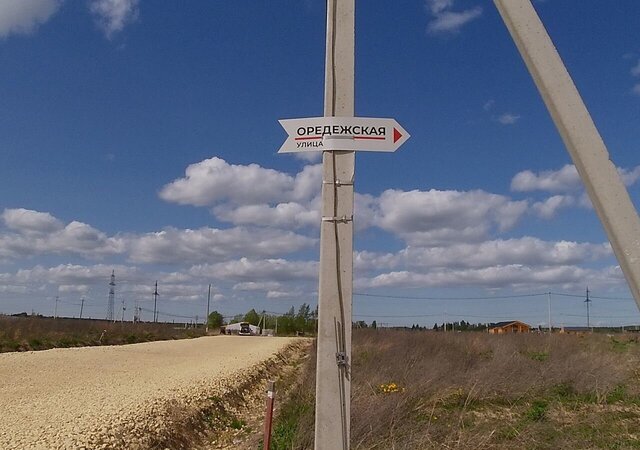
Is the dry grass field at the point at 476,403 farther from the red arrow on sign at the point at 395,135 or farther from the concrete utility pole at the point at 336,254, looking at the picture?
the red arrow on sign at the point at 395,135

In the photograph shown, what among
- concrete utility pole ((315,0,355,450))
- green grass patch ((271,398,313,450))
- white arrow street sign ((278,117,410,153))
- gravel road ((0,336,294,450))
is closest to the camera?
concrete utility pole ((315,0,355,450))

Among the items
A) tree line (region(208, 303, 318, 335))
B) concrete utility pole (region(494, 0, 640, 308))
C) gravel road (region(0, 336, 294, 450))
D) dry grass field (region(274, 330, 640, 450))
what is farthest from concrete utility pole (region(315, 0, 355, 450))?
tree line (region(208, 303, 318, 335))

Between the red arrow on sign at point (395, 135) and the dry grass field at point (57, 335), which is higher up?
the red arrow on sign at point (395, 135)

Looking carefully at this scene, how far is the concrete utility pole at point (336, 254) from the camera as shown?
3658mm

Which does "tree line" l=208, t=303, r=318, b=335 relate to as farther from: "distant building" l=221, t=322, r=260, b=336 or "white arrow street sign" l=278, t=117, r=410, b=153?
"white arrow street sign" l=278, t=117, r=410, b=153

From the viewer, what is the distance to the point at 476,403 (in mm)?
13977

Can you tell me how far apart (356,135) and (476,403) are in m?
11.5

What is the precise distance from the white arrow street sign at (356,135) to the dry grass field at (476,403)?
3.46 metres

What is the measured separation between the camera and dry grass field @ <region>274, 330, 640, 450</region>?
7812 millimetres

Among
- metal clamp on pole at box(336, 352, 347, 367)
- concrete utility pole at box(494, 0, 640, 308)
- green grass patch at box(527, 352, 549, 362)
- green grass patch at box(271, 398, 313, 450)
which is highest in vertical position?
concrete utility pole at box(494, 0, 640, 308)

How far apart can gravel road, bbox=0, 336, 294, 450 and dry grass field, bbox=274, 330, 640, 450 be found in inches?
98.4

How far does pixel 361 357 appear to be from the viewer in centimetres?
1970

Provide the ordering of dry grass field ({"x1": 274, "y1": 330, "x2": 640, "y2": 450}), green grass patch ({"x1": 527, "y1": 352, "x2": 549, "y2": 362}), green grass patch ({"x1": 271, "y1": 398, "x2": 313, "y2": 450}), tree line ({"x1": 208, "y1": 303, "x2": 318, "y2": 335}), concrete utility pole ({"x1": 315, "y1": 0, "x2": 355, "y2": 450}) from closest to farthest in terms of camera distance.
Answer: concrete utility pole ({"x1": 315, "y1": 0, "x2": 355, "y2": 450}), dry grass field ({"x1": 274, "y1": 330, "x2": 640, "y2": 450}), green grass patch ({"x1": 271, "y1": 398, "x2": 313, "y2": 450}), green grass patch ({"x1": 527, "y1": 352, "x2": 549, "y2": 362}), tree line ({"x1": 208, "y1": 303, "x2": 318, "y2": 335})

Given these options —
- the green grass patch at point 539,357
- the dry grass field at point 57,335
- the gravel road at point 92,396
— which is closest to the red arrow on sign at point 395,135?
the gravel road at point 92,396
